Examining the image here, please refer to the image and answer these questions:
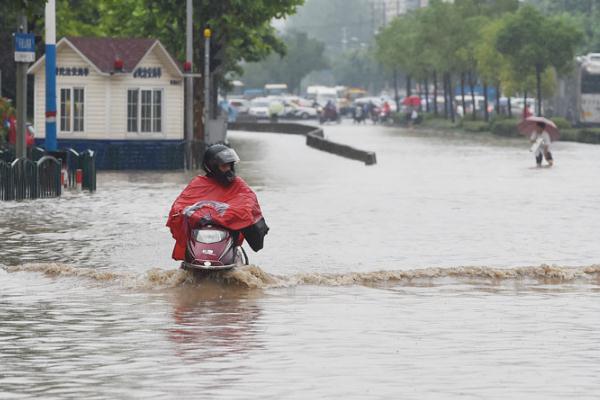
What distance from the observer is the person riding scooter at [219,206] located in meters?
16.1

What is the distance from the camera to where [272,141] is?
76.2m

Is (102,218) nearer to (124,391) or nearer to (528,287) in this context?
(528,287)

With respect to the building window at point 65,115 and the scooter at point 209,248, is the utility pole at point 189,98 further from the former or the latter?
the scooter at point 209,248

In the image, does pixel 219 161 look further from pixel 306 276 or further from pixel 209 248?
pixel 306 276

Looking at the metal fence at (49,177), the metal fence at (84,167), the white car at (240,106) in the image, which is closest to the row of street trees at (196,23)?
the metal fence at (84,167)

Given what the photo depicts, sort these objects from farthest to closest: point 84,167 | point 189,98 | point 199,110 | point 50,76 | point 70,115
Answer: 1. point 199,110
2. point 189,98
3. point 70,115
4. point 50,76
5. point 84,167

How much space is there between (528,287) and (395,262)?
9.32ft

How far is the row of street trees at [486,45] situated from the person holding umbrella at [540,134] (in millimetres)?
35354

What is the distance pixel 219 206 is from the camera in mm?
16156

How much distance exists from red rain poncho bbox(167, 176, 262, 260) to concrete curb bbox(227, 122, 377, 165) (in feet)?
107

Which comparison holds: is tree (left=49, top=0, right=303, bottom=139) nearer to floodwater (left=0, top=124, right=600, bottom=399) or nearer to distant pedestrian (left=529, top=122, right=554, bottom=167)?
distant pedestrian (left=529, top=122, right=554, bottom=167)

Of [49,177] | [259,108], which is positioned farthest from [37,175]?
[259,108]

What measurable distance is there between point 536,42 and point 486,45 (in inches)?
289

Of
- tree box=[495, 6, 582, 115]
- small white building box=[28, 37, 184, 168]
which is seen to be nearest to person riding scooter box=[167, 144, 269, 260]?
small white building box=[28, 37, 184, 168]
